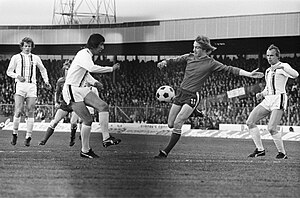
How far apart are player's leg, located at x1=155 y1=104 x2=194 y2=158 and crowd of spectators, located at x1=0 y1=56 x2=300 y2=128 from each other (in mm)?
13163

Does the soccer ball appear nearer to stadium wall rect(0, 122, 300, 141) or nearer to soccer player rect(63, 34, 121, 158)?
soccer player rect(63, 34, 121, 158)

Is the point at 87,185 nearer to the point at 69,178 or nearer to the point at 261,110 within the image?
the point at 69,178

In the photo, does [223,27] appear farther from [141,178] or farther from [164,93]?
[141,178]

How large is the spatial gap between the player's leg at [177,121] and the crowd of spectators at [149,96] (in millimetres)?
13163

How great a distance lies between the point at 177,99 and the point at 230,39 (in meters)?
19.0

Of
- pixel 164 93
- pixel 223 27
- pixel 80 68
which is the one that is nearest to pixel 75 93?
pixel 80 68

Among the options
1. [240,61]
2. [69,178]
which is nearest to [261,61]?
[240,61]

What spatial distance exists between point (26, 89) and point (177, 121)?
12.1 feet

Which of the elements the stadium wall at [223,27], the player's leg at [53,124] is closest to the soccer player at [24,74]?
the player's leg at [53,124]

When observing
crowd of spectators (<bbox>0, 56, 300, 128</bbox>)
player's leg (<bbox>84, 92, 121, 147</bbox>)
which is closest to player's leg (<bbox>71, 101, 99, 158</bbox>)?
player's leg (<bbox>84, 92, 121, 147</bbox>)

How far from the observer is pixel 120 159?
9.72 meters

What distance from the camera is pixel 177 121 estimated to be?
410 inches

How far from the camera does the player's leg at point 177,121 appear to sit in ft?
34.0

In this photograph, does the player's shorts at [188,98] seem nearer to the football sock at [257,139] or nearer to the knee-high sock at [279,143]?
the football sock at [257,139]
